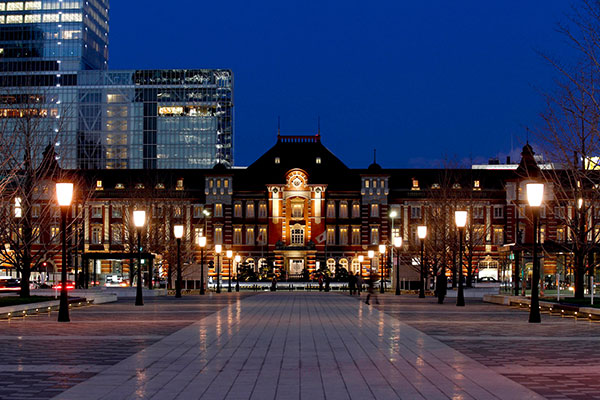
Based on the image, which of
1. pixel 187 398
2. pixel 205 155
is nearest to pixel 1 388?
pixel 187 398

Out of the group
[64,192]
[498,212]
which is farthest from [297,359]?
[498,212]

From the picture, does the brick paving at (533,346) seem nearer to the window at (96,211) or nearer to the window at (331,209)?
the window at (331,209)

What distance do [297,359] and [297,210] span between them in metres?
96.9

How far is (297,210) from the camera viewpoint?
4461 inches

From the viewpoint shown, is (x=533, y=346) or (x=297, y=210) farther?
(x=297, y=210)

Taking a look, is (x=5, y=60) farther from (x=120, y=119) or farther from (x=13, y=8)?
Answer: (x=120, y=119)

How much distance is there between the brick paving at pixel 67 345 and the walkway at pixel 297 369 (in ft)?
1.37

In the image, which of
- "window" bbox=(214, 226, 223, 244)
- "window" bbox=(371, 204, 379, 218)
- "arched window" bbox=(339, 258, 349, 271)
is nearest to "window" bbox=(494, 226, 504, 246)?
"window" bbox=(371, 204, 379, 218)

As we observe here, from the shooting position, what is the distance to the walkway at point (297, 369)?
1227 cm

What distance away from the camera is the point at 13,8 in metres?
175

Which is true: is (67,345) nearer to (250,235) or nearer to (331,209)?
(250,235)

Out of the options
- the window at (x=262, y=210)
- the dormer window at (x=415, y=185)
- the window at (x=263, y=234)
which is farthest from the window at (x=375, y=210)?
the window at (x=263, y=234)

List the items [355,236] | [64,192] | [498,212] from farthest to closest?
[355,236] → [498,212] → [64,192]

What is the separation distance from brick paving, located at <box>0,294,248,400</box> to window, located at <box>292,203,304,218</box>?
8122cm
